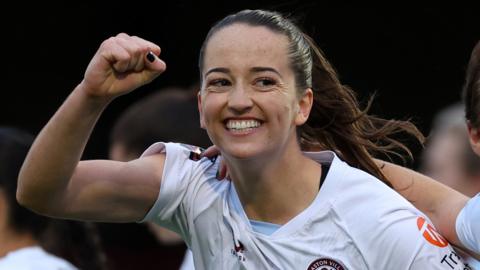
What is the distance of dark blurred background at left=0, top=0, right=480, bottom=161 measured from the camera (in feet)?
27.1

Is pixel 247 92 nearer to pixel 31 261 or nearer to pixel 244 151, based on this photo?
pixel 244 151

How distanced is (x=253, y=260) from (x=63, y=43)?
15.9 ft

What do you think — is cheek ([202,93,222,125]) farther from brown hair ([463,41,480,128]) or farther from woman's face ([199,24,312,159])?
brown hair ([463,41,480,128])

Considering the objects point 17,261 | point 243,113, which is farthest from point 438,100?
point 243,113

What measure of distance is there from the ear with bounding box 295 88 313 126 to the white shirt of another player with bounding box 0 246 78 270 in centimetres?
127

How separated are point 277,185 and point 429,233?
490 millimetres

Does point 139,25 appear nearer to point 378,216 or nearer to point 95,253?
point 95,253

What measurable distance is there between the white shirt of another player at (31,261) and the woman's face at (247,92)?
115 cm

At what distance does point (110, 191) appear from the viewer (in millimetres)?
3971

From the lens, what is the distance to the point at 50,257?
4.91 meters

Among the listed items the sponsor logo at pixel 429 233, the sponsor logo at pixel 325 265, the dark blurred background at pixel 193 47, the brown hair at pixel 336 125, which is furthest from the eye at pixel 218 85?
the dark blurred background at pixel 193 47

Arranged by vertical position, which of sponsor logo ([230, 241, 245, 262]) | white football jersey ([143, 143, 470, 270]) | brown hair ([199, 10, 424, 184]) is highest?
brown hair ([199, 10, 424, 184])

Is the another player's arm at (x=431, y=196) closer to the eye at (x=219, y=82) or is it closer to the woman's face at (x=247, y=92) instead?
the woman's face at (x=247, y=92)

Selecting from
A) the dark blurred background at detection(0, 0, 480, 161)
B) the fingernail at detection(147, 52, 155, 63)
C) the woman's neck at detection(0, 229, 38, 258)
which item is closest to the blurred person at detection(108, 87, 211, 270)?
the woman's neck at detection(0, 229, 38, 258)
